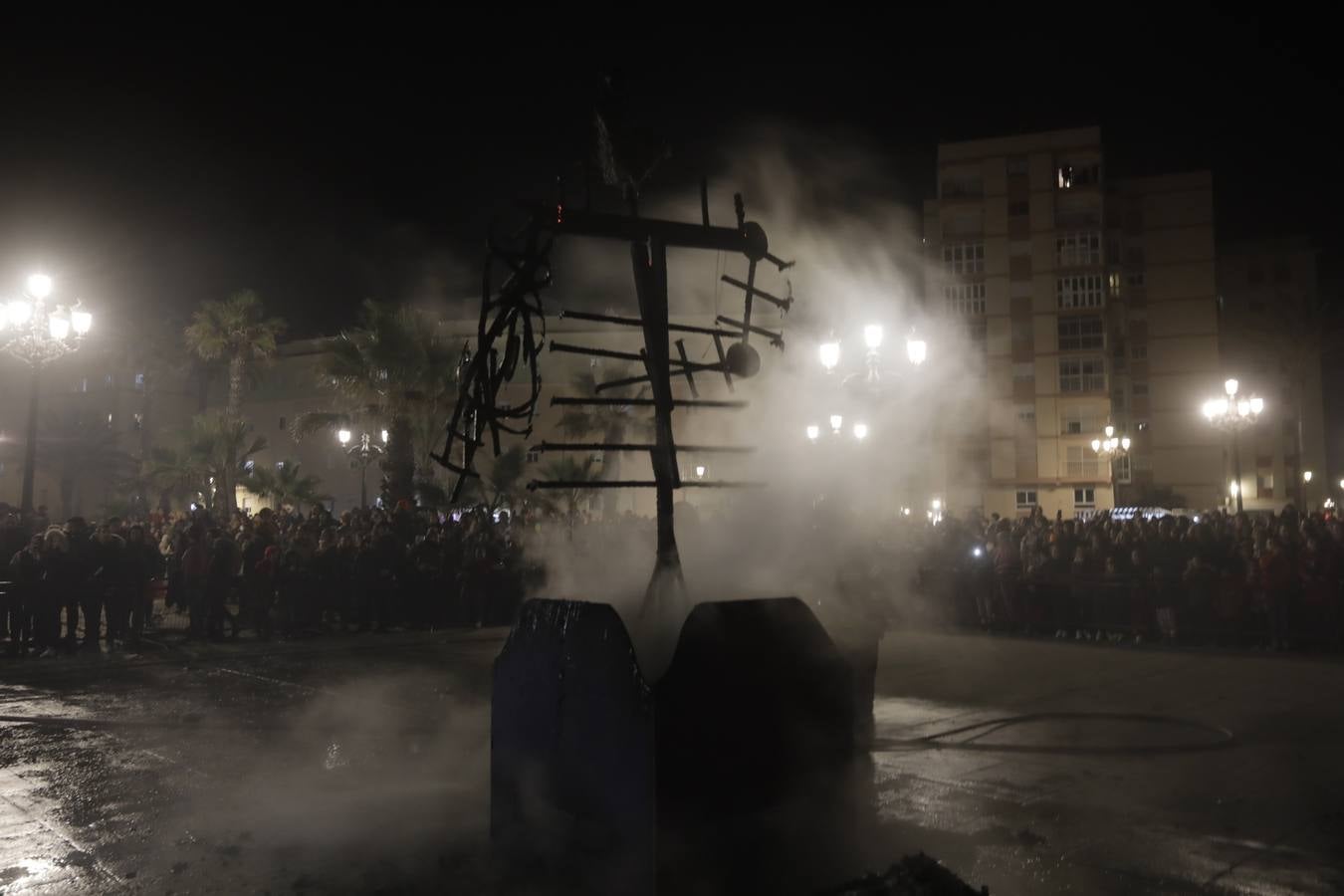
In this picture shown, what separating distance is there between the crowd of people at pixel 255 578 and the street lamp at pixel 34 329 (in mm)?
1561

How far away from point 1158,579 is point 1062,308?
39.3m

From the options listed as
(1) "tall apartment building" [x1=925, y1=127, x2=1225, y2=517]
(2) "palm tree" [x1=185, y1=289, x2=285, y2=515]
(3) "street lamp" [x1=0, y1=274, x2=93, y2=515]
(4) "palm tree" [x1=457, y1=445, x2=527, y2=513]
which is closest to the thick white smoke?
(3) "street lamp" [x1=0, y1=274, x2=93, y2=515]

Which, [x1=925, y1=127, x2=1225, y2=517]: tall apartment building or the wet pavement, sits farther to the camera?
[x1=925, y1=127, x2=1225, y2=517]: tall apartment building

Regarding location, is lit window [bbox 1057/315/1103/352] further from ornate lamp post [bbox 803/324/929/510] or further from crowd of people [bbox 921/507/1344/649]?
ornate lamp post [bbox 803/324/929/510]

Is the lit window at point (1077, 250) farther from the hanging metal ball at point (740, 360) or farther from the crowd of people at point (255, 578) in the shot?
the hanging metal ball at point (740, 360)

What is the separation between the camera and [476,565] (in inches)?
617

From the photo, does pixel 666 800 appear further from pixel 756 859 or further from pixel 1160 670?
pixel 1160 670

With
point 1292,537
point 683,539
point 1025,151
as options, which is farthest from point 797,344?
point 1025,151

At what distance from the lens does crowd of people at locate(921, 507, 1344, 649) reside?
12391mm

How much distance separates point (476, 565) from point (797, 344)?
297 inches

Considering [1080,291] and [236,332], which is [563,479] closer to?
[236,332]

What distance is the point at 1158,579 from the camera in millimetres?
13336

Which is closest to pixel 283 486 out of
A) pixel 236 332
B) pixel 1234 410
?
pixel 236 332

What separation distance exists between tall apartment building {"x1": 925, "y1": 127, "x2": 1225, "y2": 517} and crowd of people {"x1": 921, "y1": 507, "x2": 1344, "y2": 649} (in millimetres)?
34025
